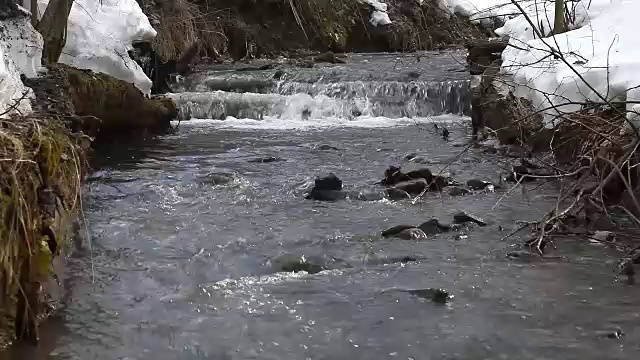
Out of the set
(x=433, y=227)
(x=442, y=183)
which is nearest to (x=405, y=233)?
(x=433, y=227)

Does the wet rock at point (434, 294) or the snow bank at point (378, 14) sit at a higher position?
the snow bank at point (378, 14)

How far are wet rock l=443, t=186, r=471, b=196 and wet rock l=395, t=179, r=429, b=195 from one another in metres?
0.22

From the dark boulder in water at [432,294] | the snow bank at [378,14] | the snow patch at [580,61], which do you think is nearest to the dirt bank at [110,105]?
the snow patch at [580,61]

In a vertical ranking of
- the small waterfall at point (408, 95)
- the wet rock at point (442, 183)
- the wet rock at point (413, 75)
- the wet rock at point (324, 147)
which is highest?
the wet rock at point (413, 75)

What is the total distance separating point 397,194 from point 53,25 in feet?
17.2

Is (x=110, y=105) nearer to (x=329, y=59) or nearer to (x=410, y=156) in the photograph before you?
(x=410, y=156)

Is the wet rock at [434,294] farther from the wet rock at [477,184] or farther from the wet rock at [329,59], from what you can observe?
the wet rock at [329,59]

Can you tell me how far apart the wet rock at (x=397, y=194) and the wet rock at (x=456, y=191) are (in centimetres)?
42

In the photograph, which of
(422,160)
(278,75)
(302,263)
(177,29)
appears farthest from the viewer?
(177,29)

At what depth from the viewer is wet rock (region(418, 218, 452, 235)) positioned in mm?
6148

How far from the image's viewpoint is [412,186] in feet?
25.4

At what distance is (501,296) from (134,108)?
323 inches

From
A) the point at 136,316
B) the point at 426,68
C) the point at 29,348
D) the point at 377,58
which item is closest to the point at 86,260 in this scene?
the point at 136,316

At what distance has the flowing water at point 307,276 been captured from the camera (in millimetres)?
3971
